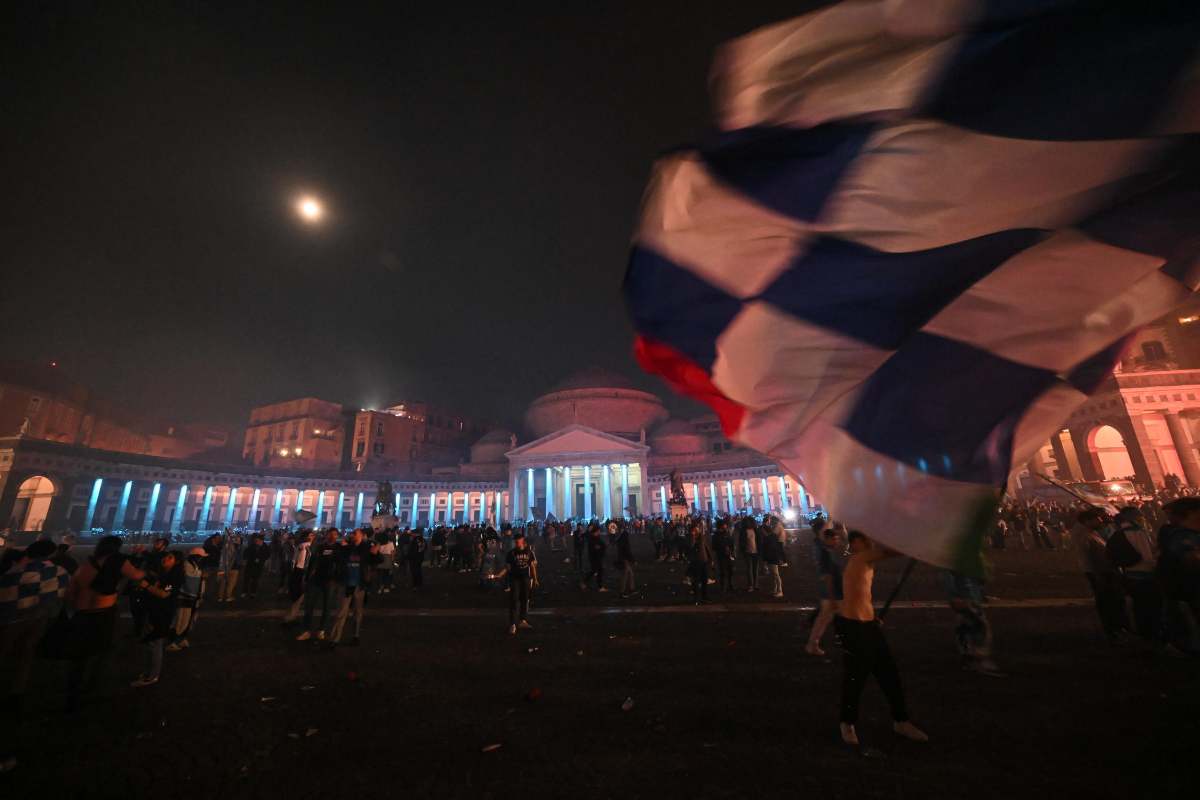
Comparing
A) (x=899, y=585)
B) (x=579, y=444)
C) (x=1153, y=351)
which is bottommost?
(x=899, y=585)

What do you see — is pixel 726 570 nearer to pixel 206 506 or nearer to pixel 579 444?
pixel 579 444

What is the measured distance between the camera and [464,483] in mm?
70062

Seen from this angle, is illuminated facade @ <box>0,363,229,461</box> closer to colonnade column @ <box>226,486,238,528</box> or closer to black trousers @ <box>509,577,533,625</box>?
colonnade column @ <box>226,486,238,528</box>

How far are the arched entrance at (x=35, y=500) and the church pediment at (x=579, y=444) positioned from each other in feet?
149

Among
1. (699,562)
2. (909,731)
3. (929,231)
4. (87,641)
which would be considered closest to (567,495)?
(699,562)

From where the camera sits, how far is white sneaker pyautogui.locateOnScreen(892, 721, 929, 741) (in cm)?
432

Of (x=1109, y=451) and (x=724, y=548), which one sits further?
(x=1109, y=451)

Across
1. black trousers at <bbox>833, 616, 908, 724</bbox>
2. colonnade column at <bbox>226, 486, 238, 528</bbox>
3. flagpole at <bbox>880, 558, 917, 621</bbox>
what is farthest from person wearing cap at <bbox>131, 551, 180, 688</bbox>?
colonnade column at <bbox>226, 486, 238, 528</bbox>

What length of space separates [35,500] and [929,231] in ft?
231

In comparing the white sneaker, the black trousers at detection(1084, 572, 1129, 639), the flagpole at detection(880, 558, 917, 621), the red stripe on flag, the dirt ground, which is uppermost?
the red stripe on flag

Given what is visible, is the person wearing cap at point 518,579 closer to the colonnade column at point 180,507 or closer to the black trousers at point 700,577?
the black trousers at point 700,577

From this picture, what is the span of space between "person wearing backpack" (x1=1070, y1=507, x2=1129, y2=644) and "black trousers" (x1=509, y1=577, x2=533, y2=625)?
31.8 ft

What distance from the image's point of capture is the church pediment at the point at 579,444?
59844 mm

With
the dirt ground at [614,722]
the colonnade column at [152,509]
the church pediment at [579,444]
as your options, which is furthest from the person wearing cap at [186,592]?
the colonnade column at [152,509]
